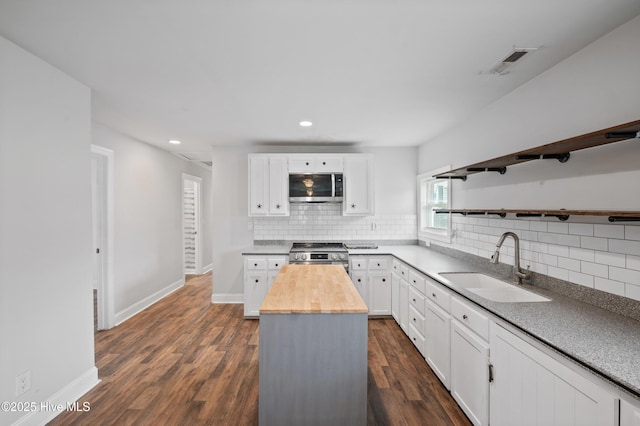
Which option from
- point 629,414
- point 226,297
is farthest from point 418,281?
point 226,297

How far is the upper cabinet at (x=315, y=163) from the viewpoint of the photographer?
420 centimetres

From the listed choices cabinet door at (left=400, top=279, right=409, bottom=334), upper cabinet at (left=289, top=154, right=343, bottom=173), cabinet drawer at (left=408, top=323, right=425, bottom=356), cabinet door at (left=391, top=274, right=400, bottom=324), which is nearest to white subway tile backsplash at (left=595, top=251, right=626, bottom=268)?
cabinet drawer at (left=408, top=323, right=425, bottom=356)

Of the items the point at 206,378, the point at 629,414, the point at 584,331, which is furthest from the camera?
the point at 206,378

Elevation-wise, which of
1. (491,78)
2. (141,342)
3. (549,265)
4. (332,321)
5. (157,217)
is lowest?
(141,342)

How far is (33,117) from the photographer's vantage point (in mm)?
1947

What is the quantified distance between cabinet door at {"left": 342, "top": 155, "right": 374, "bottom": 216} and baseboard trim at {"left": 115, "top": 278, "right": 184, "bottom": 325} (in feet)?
10.5

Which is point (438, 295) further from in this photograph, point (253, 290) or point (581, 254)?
point (253, 290)

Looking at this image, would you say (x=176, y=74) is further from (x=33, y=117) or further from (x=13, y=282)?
(x=13, y=282)

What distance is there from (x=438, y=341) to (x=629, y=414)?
1.51m

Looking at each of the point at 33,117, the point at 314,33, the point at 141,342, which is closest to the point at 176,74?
the point at 33,117

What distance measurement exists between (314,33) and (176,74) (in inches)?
44.5

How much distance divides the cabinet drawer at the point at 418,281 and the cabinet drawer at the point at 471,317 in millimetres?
573

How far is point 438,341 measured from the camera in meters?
2.47

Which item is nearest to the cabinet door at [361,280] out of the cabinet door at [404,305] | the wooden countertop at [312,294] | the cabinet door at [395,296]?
the cabinet door at [395,296]
